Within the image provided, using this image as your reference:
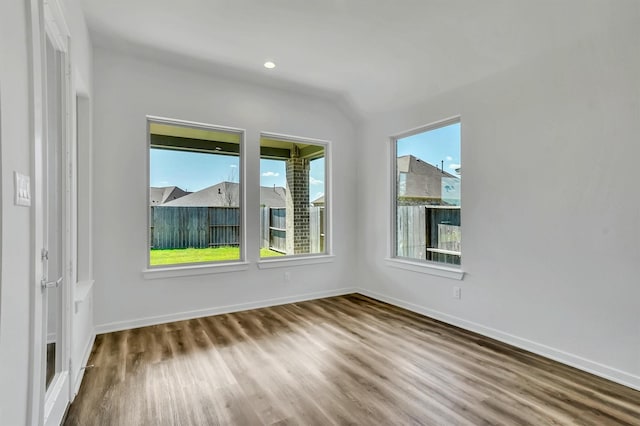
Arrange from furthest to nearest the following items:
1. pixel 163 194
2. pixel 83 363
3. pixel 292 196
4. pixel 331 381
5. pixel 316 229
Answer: pixel 316 229
pixel 292 196
pixel 163 194
pixel 83 363
pixel 331 381

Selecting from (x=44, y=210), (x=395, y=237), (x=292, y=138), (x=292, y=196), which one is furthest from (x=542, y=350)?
(x=44, y=210)

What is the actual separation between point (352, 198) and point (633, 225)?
3236 mm

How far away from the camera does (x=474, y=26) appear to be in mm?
2859

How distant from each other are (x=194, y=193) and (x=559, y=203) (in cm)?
369

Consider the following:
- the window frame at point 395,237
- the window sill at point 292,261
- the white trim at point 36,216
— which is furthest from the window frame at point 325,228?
the white trim at point 36,216

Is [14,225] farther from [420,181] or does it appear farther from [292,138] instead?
[420,181]

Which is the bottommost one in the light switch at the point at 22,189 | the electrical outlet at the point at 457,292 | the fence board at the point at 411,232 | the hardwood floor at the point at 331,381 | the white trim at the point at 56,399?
the hardwood floor at the point at 331,381

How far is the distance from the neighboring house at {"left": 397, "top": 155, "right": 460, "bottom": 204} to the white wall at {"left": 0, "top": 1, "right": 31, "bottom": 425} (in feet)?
11.8

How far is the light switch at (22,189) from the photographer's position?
4.11 feet

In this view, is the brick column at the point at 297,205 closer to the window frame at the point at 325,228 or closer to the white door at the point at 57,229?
the window frame at the point at 325,228

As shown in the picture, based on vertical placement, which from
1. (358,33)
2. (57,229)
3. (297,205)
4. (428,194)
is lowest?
(57,229)

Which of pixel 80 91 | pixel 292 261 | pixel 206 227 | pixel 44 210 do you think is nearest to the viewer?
pixel 44 210

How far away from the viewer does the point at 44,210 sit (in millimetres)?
1745

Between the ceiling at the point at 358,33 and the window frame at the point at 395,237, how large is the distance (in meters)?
0.39
